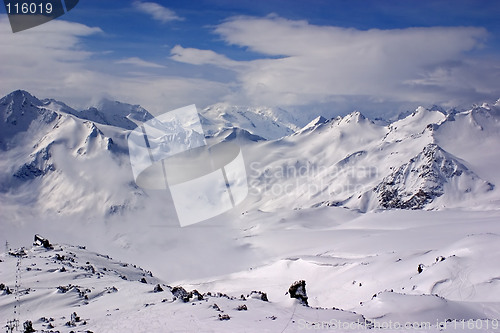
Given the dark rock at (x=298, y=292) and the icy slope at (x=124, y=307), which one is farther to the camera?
the dark rock at (x=298, y=292)

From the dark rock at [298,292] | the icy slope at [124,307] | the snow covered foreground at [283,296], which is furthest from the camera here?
the dark rock at [298,292]

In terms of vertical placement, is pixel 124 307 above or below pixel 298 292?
below

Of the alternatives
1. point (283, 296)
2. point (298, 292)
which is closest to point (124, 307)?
point (298, 292)

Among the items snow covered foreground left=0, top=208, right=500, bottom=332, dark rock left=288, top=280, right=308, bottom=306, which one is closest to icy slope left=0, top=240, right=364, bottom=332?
snow covered foreground left=0, top=208, right=500, bottom=332

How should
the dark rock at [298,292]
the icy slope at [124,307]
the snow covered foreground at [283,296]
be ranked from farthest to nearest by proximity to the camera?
1. the dark rock at [298,292]
2. the snow covered foreground at [283,296]
3. the icy slope at [124,307]

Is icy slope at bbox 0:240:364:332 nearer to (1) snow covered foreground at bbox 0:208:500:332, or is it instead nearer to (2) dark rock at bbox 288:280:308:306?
(1) snow covered foreground at bbox 0:208:500:332

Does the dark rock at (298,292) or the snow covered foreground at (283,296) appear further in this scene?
the dark rock at (298,292)

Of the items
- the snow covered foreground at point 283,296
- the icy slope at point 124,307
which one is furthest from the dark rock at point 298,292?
the icy slope at point 124,307

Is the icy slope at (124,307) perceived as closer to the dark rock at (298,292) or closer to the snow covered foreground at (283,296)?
the snow covered foreground at (283,296)

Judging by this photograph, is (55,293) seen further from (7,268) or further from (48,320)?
(7,268)

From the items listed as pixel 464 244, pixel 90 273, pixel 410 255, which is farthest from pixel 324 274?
pixel 90 273

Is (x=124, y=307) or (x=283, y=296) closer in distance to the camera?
(x=124, y=307)

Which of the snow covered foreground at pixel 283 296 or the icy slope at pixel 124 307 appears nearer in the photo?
the icy slope at pixel 124 307

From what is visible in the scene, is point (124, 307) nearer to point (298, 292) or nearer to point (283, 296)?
point (298, 292)
